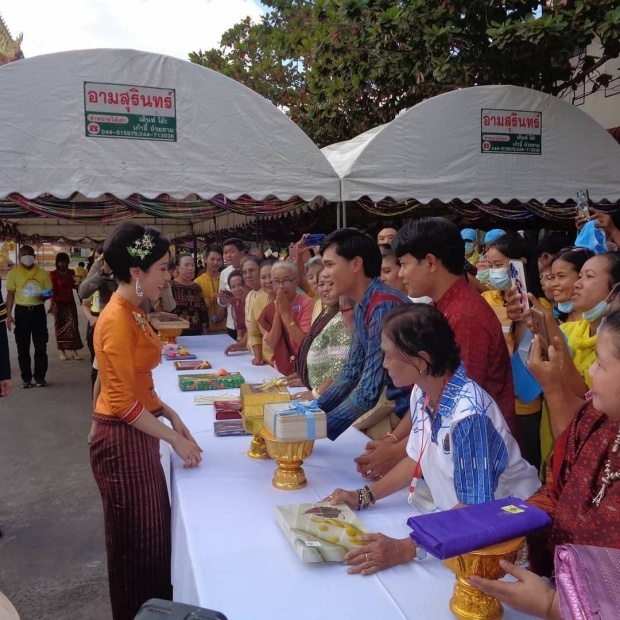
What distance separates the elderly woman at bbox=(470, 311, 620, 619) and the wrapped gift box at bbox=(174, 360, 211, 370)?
2.68 metres

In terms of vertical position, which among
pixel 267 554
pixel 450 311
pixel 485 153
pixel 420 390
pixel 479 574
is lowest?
pixel 267 554

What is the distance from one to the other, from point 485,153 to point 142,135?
2.94 metres

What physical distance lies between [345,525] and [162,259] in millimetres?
1148

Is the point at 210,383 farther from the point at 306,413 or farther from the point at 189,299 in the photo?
the point at 189,299

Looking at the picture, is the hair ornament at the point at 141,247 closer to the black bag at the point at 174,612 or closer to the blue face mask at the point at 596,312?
the black bag at the point at 174,612

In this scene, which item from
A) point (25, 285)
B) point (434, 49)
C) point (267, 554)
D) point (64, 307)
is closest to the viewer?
point (267, 554)

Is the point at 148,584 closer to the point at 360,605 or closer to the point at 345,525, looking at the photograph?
the point at 345,525

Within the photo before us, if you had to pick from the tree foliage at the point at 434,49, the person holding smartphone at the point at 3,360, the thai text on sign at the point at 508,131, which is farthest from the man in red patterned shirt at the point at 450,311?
the tree foliage at the point at 434,49

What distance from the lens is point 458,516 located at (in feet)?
3.59

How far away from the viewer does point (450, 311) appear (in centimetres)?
181

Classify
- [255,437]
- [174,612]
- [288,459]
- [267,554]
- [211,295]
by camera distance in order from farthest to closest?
1. [211,295]
2. [255,437]
3. [288,459]
4. [267,554]
5. [174,612]

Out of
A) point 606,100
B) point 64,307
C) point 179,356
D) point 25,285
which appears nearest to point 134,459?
point 179,356

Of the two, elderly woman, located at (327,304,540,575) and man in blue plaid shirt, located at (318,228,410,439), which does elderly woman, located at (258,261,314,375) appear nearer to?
man in blue plaid shirt, located at (318,228,410,439)

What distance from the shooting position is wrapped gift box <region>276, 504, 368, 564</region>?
134 centimetres
